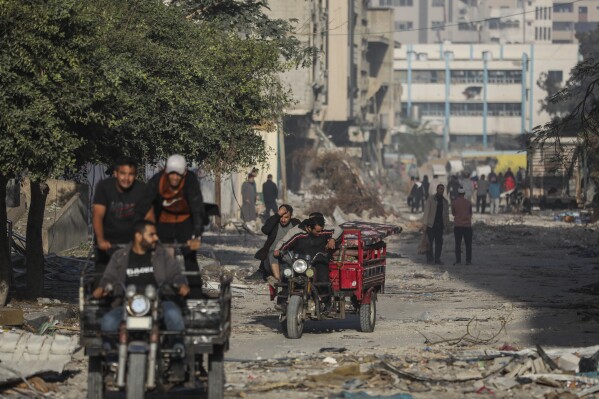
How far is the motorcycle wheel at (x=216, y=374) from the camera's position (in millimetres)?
9461

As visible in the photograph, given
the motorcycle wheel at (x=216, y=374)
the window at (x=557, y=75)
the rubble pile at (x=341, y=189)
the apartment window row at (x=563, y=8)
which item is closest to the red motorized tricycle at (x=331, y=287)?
the motorcycle wheel at (x=216, y=374)

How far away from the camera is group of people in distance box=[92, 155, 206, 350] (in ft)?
30.9

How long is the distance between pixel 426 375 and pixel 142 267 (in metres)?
3.47

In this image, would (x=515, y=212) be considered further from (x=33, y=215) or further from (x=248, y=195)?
(x=33, y=215)

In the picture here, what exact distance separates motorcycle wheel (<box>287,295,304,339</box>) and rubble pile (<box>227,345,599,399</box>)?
75.0 inches

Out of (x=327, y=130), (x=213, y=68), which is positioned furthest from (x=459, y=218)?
(x=327, y=130)

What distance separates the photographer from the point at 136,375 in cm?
876

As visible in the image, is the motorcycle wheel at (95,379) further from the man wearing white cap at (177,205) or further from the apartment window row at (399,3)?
the apartment window row at (399,3)

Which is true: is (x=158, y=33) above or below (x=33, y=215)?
above

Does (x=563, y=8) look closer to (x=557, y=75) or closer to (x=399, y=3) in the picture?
(x=399, y=3)

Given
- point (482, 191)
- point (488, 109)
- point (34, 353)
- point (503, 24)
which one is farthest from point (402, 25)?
point (34, 353)

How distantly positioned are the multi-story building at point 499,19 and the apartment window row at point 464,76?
46.3 meters

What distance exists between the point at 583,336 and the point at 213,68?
29.8 feet

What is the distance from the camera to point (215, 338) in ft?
30.9
